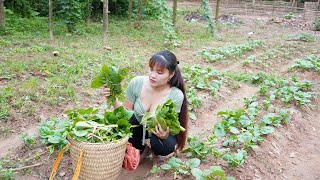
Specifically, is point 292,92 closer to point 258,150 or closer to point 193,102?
point 193,102

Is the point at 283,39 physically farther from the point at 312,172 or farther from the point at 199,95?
the point at 312,172

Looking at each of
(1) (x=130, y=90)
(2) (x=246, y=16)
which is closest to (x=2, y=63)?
(1) (x=130, y=90)

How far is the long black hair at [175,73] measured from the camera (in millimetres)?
3131

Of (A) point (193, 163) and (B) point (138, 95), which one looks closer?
(A) point (193, 163)

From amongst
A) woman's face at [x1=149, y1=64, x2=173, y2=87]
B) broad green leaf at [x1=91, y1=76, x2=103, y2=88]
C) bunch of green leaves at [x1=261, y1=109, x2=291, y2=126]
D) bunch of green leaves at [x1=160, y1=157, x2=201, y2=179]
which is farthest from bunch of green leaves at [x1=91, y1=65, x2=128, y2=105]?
bunch of green leaves at [x1=261, y1=109, x2=291, y2=126]

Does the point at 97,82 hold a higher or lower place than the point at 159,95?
higher

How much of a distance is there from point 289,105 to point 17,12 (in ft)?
37.5

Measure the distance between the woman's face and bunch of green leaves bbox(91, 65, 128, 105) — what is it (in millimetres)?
274

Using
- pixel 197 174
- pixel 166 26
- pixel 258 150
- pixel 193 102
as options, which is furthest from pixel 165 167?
pixel 166 26

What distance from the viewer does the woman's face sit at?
316cm

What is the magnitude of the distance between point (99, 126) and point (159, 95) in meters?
0.75

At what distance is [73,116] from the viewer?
10.4ft

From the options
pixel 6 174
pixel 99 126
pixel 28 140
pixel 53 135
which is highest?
pixel 99 126

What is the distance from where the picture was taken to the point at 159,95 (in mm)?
3414
